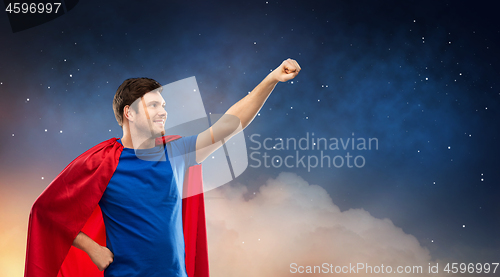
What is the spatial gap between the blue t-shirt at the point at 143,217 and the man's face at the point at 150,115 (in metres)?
0.08

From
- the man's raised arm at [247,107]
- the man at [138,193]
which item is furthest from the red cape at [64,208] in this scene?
the man's raised arm at [247,107]

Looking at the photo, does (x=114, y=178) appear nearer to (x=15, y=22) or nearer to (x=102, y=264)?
(x=102, y=264)

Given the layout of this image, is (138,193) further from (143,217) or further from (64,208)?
(64,208)

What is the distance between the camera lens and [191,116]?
123 inches

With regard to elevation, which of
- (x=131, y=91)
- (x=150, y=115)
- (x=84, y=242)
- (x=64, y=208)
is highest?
(x=131, y=91)

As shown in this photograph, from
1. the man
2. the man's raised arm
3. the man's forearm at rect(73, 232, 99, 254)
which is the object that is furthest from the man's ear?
the man's forearm at rect(73, 232, 99, 254)

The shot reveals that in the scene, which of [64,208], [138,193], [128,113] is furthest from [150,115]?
[64,208]

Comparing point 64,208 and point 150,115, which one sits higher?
point 150,115

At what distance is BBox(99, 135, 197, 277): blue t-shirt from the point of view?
3.86 ft

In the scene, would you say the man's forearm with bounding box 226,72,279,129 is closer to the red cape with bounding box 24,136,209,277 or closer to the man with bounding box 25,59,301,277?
the man with bounding box 25,59,301,277

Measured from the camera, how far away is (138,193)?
1219mm

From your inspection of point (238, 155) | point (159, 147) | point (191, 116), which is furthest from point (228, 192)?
point (159, 147)

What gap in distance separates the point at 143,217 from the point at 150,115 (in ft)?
1.21

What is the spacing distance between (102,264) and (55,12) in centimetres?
280
